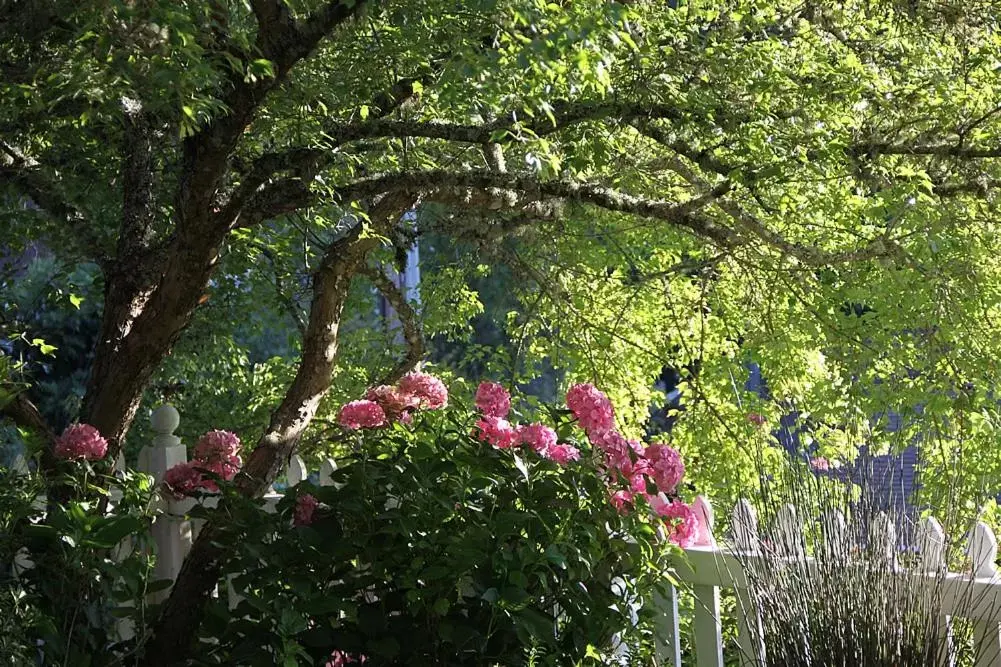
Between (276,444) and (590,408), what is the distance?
847 millimetres

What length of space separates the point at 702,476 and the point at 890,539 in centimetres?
229

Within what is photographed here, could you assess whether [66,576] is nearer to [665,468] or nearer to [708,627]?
[665,468]

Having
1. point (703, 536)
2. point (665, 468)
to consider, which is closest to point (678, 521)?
point (665, 468)

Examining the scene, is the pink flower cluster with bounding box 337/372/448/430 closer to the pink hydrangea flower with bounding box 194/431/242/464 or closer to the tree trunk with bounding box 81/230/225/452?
the pink hydrangea flower with bounding box 194/431/242/464

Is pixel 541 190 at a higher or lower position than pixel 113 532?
higher

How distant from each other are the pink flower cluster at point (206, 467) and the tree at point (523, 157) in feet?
0.37

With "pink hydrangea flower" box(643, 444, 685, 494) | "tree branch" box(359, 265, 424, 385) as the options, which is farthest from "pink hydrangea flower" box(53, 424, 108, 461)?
"tree branch" box(359, 265, 424, 385)

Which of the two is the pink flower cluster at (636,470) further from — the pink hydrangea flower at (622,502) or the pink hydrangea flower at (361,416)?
the pink hydrangea flower at (361,416)

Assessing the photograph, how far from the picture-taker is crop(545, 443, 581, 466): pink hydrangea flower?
7.18 ft

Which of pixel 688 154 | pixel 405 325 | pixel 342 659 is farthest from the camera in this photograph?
pixel 405 325

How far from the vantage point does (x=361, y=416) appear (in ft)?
7.60

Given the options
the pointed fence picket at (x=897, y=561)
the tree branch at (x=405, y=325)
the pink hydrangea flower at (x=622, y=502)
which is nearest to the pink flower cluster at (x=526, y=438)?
the pink hydrangea flower at (x=622, y=502)

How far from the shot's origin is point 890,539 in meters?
1.94

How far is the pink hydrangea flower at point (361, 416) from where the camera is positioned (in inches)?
90.9
